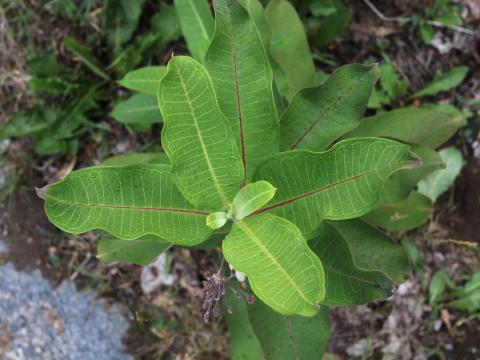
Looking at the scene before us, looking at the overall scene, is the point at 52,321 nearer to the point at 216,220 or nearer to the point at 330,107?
the point at 216,220

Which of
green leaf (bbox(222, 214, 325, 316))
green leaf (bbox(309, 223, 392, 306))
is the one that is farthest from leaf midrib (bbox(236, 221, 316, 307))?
green leaf (bbox(309, 223, 392, 306))

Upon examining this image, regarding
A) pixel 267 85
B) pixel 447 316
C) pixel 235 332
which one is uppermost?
pixel 267 85

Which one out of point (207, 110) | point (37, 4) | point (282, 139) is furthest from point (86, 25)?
point (207, 110)

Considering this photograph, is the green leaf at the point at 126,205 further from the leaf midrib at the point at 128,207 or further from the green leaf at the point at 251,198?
the green leaf at the point at 251,198

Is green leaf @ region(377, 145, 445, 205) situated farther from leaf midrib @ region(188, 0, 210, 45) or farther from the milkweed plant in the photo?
leaf midrib @ region(188, 0, 210, 45)

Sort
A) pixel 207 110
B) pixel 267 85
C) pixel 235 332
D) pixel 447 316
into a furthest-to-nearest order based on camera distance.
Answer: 1. pixel 447 316
2. pixel 235 332
3. pixel 267 85
4. pixel 207 110

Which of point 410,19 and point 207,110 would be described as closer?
point 207,110

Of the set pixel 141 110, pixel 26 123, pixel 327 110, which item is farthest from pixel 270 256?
pixel 26 123

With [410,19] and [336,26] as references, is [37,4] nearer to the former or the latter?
[336,26]
